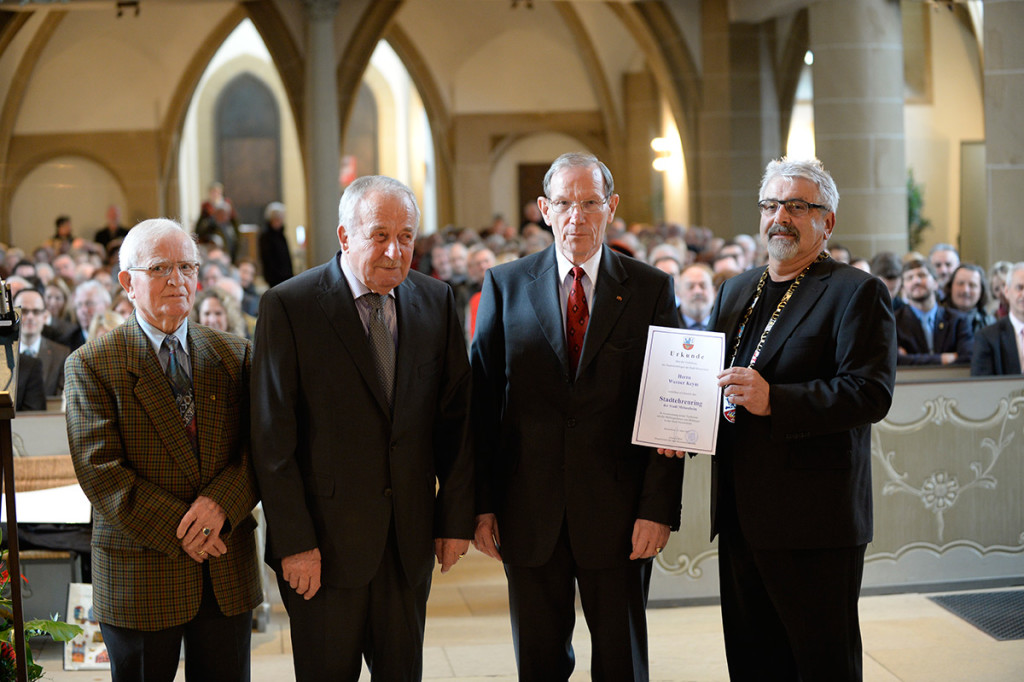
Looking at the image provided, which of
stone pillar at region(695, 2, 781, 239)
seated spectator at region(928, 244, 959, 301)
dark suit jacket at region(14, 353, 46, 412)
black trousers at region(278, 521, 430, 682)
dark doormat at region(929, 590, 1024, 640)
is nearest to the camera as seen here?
black trousers at region(278, 521, 430, 682)

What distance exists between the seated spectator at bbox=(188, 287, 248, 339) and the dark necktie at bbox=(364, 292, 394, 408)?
3.39 metres

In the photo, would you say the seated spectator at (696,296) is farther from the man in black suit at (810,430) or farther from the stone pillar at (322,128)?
the stone pillar at (322,128)

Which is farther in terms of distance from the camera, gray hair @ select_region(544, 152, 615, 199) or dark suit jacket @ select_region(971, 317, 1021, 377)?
dark suit jacket @ select_region(971, 317, 1021, 377)

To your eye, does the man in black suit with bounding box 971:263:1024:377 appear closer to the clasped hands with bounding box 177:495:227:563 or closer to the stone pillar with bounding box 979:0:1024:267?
the stone pillar with bounding box 979:0:1024:267

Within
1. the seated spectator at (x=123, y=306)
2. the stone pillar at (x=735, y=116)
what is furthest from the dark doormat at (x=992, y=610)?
the stone pillar at (x=735, y=116)

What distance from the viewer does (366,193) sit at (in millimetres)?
2809

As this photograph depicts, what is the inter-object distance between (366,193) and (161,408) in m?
0.73

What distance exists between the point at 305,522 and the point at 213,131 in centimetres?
2464

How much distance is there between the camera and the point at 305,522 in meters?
2.80

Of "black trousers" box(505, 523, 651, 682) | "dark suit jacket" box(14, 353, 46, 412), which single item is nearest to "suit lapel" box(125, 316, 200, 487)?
"black trousers" box(505, 523, 651, 682)

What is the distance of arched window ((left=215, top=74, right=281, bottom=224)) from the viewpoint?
85.5ft

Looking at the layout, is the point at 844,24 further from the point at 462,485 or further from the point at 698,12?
the point at 462,485

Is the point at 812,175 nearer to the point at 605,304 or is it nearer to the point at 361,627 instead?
the point at 605,304

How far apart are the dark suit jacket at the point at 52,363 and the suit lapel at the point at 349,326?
156 inches
